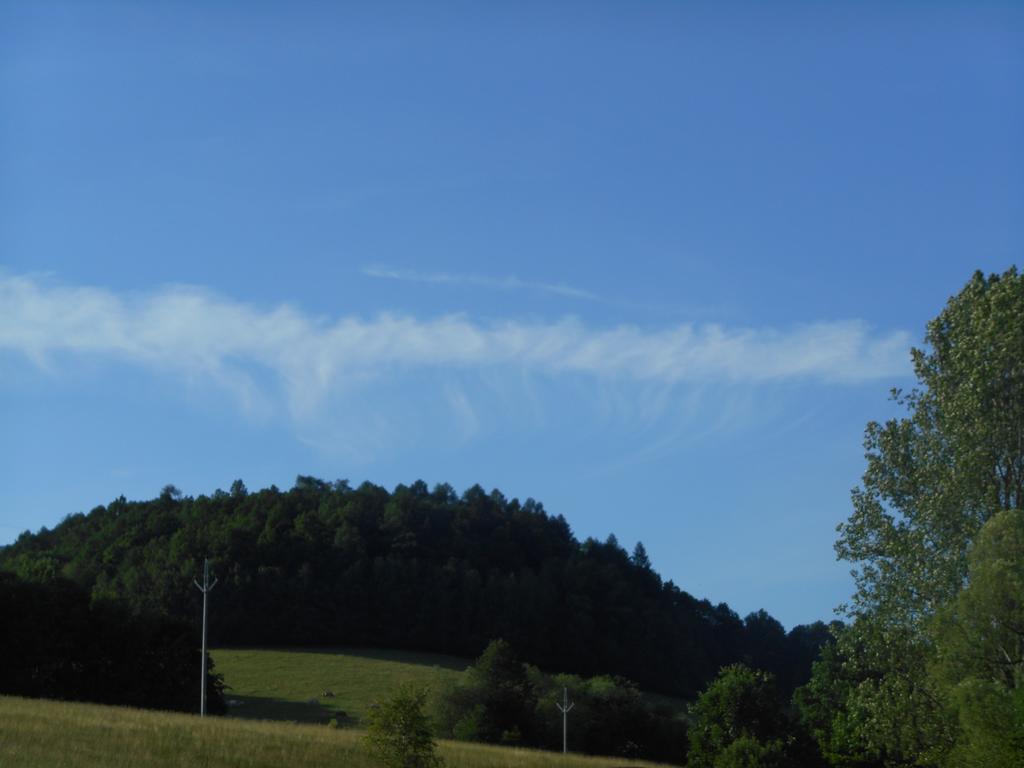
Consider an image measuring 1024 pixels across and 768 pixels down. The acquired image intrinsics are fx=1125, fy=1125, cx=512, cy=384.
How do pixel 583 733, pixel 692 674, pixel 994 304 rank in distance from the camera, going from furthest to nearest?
pixel 692 674 < pixel 583 733 < pixel 994 304

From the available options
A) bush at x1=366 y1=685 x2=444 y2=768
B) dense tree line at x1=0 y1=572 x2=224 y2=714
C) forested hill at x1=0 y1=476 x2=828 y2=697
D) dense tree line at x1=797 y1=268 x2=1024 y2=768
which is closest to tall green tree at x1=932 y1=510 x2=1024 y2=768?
dense tree line at x1=797 y1=268 x2=1024 y2=768

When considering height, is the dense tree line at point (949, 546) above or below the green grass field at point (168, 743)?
above

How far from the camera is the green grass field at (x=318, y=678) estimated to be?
8656 cm

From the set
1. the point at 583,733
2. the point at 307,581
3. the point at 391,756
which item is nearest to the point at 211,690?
the point at 583,733

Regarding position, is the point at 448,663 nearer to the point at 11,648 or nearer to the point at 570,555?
the point at 570,555

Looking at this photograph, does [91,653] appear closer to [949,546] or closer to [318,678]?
[318,678]

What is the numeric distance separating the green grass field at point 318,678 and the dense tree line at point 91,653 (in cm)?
552

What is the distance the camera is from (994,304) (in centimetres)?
3912

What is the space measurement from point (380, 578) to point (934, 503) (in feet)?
361

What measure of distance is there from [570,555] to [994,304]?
127 metres

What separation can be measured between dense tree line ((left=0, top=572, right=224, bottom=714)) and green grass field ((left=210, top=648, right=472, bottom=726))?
18.1 feet

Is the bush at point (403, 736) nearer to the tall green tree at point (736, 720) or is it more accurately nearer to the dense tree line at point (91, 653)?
the tall green tree at point (736, 720)

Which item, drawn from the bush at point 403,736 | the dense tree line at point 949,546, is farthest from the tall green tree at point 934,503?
the bush at point 403,736

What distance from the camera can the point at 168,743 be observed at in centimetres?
3844
